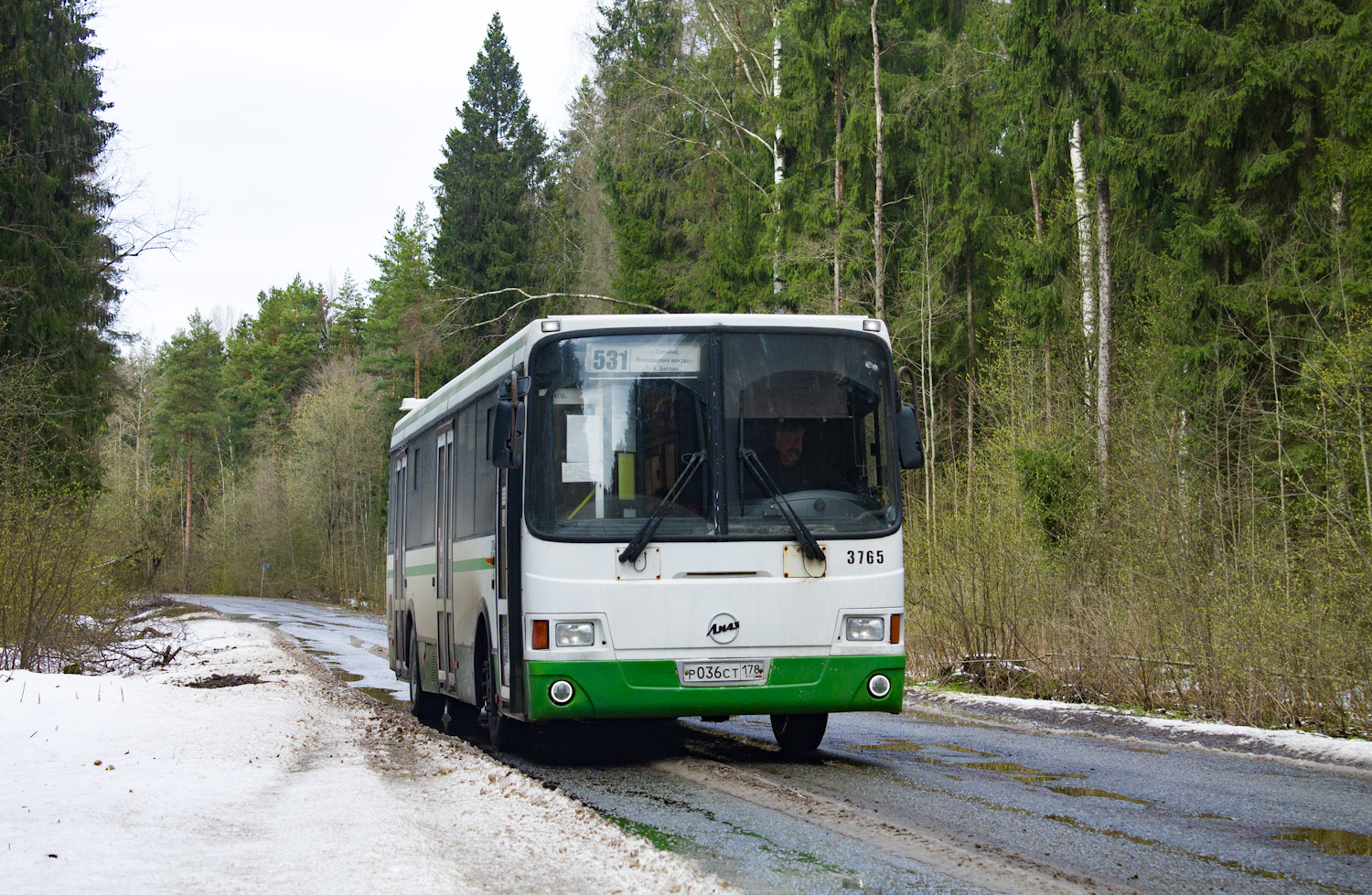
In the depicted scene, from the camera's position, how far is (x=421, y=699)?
1540 centimetres

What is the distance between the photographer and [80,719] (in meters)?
11.9


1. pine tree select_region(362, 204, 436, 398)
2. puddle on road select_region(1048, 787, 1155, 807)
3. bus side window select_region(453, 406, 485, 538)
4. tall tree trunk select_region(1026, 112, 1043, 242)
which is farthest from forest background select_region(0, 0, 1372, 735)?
pine tree select_region(362, 204, 436, 398)

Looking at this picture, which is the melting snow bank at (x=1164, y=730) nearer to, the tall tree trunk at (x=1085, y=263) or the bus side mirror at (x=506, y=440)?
the bus side mirror at (x=506, y=440)

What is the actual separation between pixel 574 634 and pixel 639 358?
6.64 ft

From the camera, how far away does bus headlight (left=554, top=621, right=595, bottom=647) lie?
9508mm

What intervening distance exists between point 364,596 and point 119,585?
47544 millimetres

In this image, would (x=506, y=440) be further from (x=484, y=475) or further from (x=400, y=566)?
(x=400, y=566)

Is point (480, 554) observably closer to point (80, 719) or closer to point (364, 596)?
point (80, 719)

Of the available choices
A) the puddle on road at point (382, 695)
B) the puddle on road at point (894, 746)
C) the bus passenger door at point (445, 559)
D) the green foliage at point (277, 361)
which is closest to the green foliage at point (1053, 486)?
the puddle on road at point (894, 746)

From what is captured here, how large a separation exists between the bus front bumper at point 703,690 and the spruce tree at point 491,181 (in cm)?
4635

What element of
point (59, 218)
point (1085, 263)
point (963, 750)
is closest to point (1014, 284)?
point (1085, 263)

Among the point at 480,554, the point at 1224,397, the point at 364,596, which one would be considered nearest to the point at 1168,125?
the point at 1224,397

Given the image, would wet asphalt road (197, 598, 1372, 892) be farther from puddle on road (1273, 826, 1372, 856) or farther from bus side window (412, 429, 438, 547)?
bus side window (412, 429, 438, 547)

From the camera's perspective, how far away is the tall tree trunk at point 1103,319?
24688mm
